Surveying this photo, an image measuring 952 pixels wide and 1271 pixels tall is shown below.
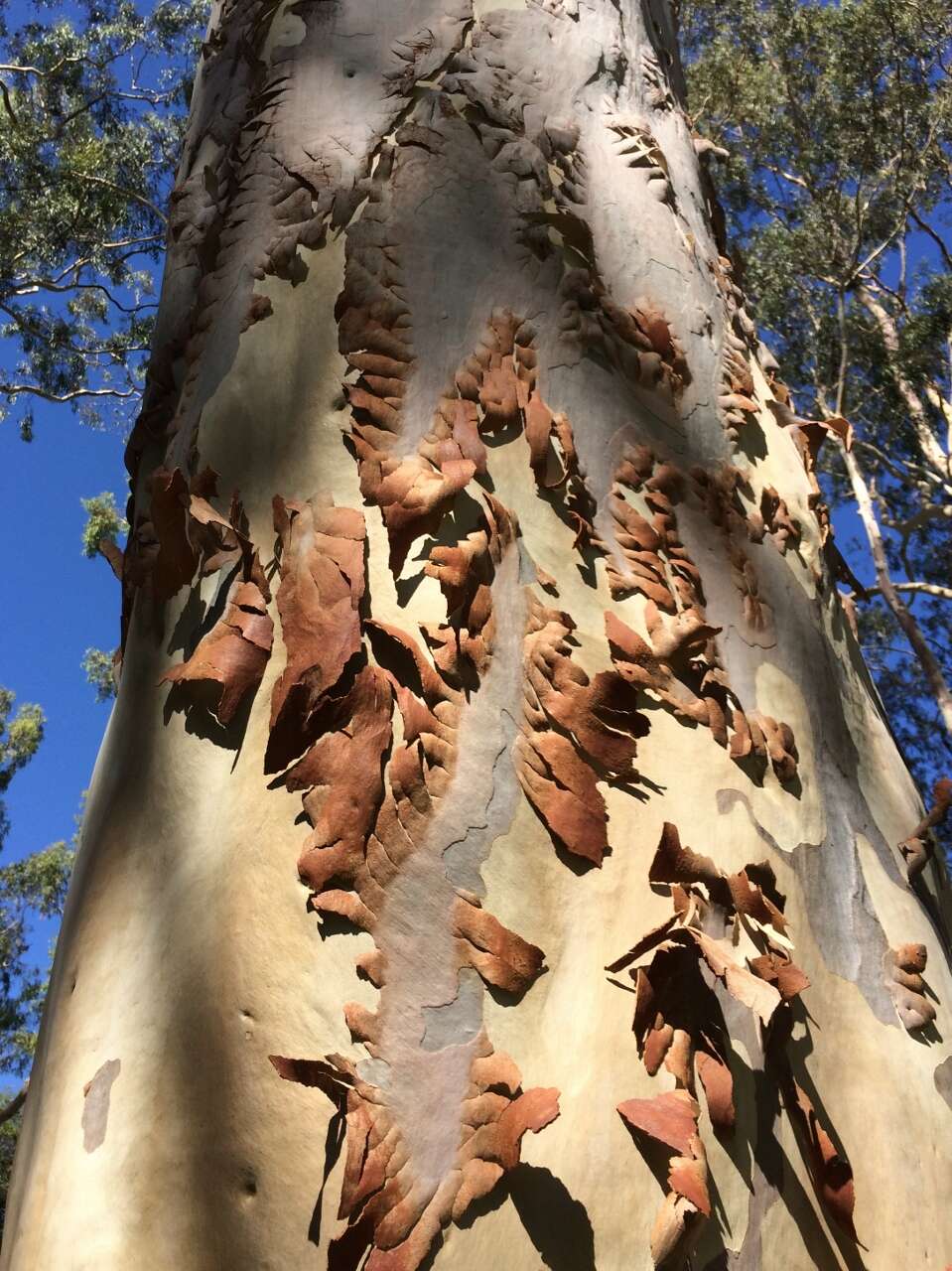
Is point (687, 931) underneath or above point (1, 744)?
underneath

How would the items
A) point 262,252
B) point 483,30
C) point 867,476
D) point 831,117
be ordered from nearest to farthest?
point 262,252 < point 483,30 < point 831,117 < point 867,476

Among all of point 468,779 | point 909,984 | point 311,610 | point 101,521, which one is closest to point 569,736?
point 468,779

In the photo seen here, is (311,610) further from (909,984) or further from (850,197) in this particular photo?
(850,197)

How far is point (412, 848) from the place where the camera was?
1.99ft

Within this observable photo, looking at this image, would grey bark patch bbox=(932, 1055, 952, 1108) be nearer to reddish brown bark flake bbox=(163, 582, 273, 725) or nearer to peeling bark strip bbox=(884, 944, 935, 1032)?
peeling bark strip bbox=(884, 944, 935, 1032)

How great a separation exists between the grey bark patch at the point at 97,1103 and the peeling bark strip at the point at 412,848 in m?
0.14

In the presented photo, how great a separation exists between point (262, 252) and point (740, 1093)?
73 cm

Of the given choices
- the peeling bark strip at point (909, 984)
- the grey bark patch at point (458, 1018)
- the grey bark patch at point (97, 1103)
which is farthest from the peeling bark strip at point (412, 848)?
the peeling bark strip at point (909, 984)

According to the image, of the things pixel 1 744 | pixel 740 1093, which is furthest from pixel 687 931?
pixel 1 744

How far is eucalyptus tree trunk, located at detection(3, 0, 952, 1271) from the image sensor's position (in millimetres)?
546

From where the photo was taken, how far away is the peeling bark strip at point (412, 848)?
1.71 feet

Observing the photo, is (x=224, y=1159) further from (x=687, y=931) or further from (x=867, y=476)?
(x=867, y=476)

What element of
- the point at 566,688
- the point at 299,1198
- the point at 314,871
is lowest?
the point at 299,1198

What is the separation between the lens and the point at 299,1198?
1.69ft
